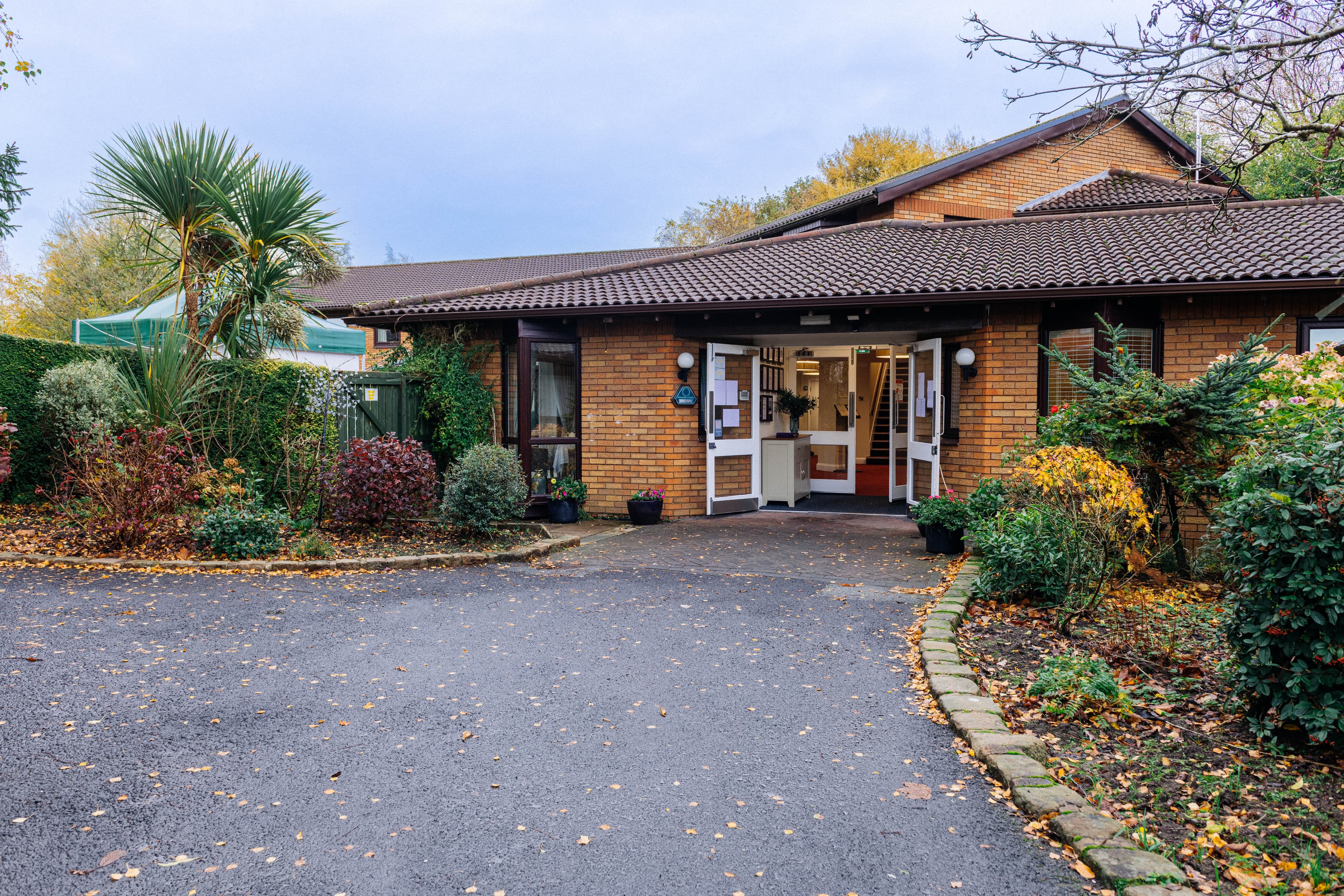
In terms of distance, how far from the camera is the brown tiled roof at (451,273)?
967 inches

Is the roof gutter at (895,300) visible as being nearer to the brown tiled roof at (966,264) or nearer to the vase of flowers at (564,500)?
the brown tiled roof at (966,264)

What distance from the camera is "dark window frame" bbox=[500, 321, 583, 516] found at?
418 inches

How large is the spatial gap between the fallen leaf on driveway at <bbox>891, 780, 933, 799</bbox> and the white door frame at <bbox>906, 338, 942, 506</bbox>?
6.48 m

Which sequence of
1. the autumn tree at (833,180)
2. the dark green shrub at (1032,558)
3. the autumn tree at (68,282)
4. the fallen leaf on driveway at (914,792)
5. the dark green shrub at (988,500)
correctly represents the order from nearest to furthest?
1. the fallen leaf on driveway at (914,792)
2. the dark green shrub at (1032,558)
3. the dark green shrub at (988,500)
4. the autumn tree at (68,282)
5. the autumn tree at (833,180)

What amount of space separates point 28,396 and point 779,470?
9.31m

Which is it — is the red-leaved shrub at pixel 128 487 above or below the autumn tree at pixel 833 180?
below

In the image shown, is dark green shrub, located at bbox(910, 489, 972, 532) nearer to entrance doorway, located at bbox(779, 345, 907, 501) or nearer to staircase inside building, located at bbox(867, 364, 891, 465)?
entrance doorway, located at bbox(779, 345, 907, 501)

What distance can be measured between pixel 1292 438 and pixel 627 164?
45592mm

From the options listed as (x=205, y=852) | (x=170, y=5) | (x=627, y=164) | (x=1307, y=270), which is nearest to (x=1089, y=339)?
(x=1307, y=270)

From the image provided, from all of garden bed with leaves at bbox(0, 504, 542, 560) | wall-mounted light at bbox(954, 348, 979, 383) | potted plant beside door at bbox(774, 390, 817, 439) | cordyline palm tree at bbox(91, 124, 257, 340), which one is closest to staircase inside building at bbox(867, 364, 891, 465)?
potted plant beside door at bbox(774, 390, 817, 439)

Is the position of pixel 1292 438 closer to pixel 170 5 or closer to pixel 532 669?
pixel 532 669

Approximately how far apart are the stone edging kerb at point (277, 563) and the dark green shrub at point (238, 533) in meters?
0.14

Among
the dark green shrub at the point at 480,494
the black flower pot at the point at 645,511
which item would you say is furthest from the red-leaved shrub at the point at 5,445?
the black flower pot at the point at 645,511

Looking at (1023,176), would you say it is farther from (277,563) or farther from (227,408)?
(277,563)
